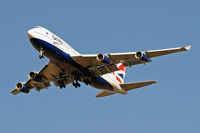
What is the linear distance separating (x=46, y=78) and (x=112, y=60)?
1080 cm

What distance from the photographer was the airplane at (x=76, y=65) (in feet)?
156

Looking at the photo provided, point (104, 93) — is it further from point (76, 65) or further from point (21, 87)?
point (21, 87)

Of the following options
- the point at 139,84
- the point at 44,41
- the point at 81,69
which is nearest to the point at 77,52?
the point at 81,69

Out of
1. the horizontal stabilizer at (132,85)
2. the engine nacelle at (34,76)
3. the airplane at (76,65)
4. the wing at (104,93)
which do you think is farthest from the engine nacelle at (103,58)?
the wing at (104,93)

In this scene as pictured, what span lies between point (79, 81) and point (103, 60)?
7.07 metres

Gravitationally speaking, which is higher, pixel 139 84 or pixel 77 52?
pixel 77 52

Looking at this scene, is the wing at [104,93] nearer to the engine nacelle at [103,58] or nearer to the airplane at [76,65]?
the airplane at [76,65]

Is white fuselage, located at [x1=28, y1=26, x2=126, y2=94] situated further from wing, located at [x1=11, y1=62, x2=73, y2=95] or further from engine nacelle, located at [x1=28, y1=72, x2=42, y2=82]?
engine nacelle, located at [x1=28, y1=72, x2=42, y2=82]

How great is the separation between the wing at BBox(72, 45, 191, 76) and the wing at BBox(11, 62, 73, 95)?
169 inches

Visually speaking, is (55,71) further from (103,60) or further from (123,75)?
(123,75)

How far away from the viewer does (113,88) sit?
184 feet

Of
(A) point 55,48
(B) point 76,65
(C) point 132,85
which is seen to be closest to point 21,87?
(B) point 76,65

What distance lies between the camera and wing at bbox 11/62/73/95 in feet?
172

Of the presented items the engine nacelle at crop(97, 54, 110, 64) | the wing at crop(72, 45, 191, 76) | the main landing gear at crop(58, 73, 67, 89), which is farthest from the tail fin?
the engine nacelle at crop(97, 54, 110, 64)
